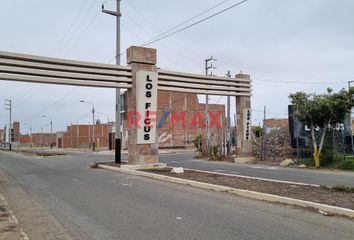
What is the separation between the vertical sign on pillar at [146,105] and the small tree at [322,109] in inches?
350

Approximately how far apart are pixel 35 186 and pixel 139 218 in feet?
26.5

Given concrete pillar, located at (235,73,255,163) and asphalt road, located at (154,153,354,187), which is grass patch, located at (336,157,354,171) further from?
concrete pillar, located at (235,73,255,163)

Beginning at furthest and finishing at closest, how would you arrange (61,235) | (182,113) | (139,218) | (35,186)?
(182,113)
(35,186)
(139,218)
(61,235)

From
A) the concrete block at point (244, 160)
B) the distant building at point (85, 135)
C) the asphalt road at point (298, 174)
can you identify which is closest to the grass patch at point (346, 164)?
the asphalt road at point (298, 174)

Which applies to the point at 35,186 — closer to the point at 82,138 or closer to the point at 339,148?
the point at 339,148

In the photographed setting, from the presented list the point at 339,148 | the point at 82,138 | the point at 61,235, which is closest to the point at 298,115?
the point at 339,148

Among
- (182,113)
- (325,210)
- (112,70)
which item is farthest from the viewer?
(182,113)

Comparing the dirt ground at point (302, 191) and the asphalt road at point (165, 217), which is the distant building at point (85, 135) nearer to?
the dirt ground at point (302, 191)

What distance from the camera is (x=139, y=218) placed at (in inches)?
356

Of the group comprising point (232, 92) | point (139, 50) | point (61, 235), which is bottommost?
point (61, 235)

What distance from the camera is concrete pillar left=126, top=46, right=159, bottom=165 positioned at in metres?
23.3

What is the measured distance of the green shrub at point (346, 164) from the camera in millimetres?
22703

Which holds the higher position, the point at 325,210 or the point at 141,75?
the point at 141,75

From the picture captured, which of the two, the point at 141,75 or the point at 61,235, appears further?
the point at 141,75
